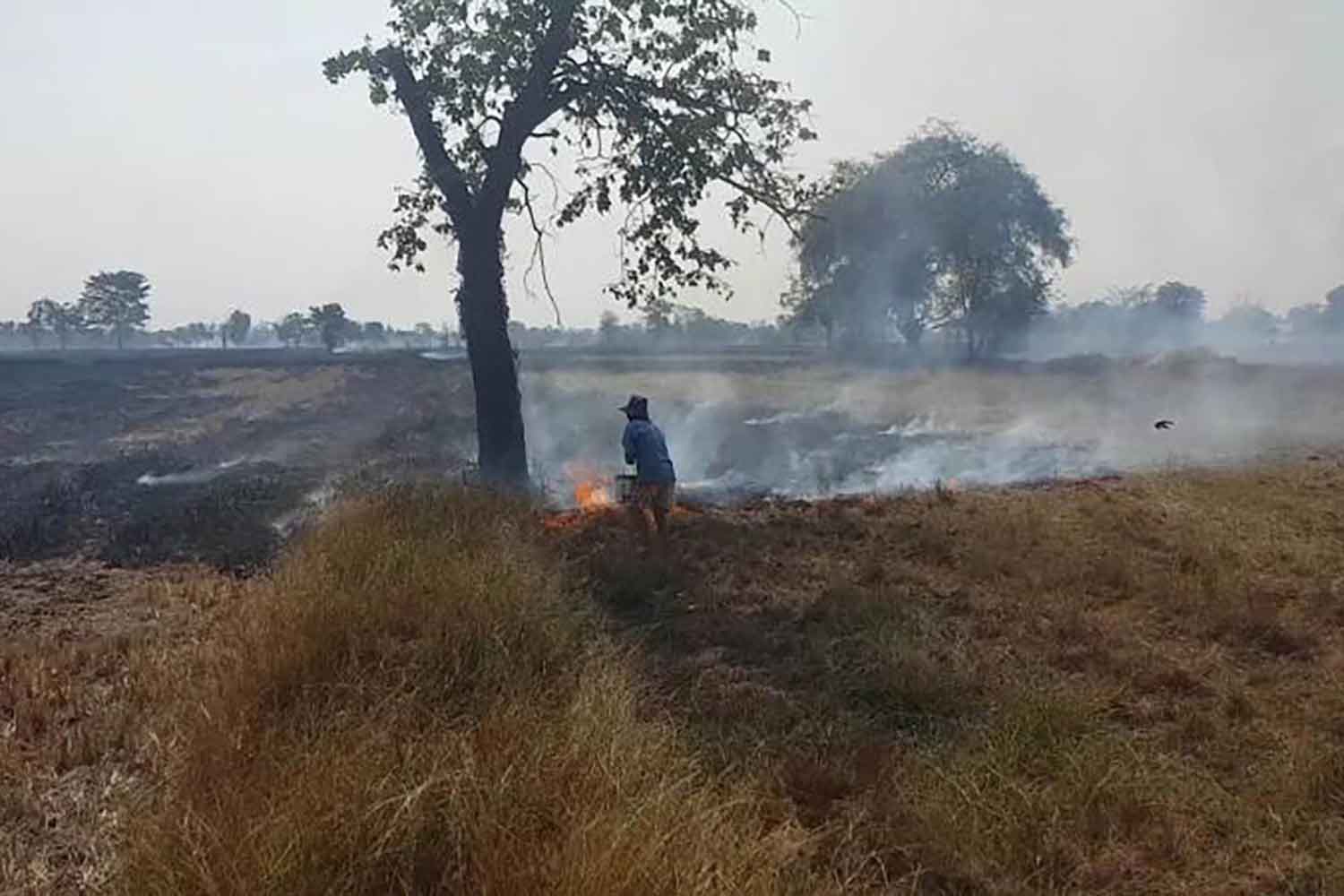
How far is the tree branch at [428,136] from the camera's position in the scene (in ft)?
47.8

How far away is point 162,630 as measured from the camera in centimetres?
814

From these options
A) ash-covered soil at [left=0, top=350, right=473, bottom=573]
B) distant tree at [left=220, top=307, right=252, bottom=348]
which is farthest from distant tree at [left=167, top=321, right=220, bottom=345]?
ash-covered soil at [left=0, top=350, right=473, bottom=573]

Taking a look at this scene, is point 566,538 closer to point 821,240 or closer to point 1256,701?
point 1256,701

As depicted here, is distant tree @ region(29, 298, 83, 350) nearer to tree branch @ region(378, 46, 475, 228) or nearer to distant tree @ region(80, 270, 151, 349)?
distant tree @ region(80, 270, 151, 349)

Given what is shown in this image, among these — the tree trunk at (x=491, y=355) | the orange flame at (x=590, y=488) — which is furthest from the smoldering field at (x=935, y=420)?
the tree trunk at (x=491, y=355)

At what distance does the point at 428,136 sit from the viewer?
14.8 metres

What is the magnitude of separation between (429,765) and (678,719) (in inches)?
84.3

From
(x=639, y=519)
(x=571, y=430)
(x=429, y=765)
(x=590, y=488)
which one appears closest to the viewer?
(x=429, y=765)

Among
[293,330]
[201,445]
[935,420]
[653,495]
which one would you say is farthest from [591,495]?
[293,330]

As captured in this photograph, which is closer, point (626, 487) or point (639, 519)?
point (639, 519)

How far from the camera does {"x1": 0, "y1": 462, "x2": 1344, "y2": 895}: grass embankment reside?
134 inches

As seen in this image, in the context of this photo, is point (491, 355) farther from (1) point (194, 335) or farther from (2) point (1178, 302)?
(1) point (194, 335)

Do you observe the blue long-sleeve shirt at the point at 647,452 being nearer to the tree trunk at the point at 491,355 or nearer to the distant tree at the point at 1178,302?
the tree trunk at the point at 491,355

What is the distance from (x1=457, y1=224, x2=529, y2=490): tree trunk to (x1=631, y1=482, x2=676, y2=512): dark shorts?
369cm
